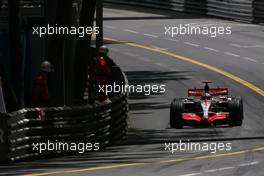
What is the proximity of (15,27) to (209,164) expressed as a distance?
7.18 metres

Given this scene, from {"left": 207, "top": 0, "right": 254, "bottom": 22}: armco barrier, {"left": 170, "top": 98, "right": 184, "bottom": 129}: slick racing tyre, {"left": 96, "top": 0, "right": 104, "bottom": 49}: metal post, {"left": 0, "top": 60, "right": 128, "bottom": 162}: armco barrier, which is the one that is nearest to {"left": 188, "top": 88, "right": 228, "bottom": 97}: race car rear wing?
{"left": 170, "top": 98, "right": 184, "bottom": 129}: slick racing tyre

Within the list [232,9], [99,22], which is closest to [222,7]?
[232,9]

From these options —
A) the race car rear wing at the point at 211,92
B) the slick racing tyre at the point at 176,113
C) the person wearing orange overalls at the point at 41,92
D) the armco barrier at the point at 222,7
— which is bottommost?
the armco barrier at the point at 222,7

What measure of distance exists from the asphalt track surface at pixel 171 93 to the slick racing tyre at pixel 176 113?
20 cm

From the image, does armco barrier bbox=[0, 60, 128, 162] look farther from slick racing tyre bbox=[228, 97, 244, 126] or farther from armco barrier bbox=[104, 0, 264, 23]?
armco barrier bbox=[104, 0, 264, 23]

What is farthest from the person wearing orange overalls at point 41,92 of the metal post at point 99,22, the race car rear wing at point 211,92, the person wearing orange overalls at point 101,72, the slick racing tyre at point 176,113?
the metal post at point 99,22

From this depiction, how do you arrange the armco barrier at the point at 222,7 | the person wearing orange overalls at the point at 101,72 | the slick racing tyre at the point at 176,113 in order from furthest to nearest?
1. the armco barrier at the point at 222,7
2. the person wearing orange overalls at the point at 101,72
3. the slick racing tyre at the point at 176,113

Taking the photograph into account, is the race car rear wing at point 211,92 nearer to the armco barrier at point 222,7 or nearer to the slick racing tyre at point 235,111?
the slick racing tyre at point 235,111

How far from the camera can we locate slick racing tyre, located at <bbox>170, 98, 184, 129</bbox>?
2981 cm

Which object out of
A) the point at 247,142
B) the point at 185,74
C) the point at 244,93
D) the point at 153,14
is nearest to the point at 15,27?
the point at 247,142

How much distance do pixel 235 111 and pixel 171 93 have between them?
29.4 feet

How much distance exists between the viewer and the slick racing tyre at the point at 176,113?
97.8 feet

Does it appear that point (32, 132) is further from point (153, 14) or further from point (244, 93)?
point (153, 14)

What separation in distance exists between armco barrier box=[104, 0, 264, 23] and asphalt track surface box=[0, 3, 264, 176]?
70 cm
